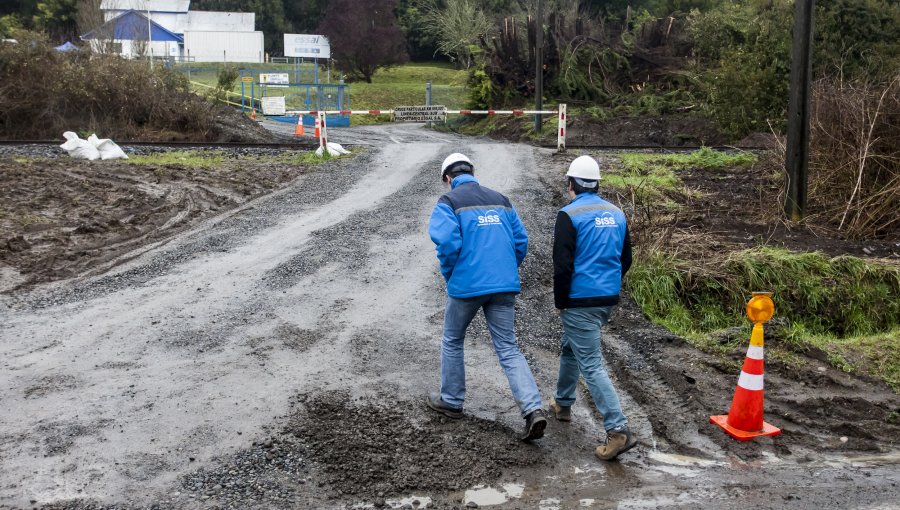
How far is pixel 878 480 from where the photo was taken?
5379 mm

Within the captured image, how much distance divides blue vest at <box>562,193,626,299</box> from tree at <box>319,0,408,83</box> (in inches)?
1884

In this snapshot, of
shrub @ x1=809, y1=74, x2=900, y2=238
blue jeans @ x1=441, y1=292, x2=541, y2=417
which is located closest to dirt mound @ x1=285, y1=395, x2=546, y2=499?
blue jeans @ x1=441, y1=292, x2=541, y2=417

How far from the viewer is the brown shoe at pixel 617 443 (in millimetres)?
5559

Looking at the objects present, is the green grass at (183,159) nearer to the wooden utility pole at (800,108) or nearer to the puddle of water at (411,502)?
the wooden utility pole at (800,108)

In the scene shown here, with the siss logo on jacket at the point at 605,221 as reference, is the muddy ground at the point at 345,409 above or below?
below

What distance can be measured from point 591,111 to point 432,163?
13258 mm

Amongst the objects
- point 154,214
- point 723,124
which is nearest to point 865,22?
A: point 723,124

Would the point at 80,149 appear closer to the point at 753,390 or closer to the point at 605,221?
the point at 605,221

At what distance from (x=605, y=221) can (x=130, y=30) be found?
181 feet

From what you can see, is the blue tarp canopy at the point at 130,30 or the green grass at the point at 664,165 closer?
the green grass at the point at 664,165

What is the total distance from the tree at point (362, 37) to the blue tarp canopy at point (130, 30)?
11.0 m

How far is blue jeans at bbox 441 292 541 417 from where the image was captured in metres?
5.78

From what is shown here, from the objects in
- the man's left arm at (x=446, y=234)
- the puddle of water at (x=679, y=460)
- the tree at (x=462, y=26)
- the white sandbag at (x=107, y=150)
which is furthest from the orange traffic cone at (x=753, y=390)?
the tree at (x=462, y=26)

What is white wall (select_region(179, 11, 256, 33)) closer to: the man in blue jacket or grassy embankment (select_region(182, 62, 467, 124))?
grassy embankment (select_region(182, 62, 467, 124))
